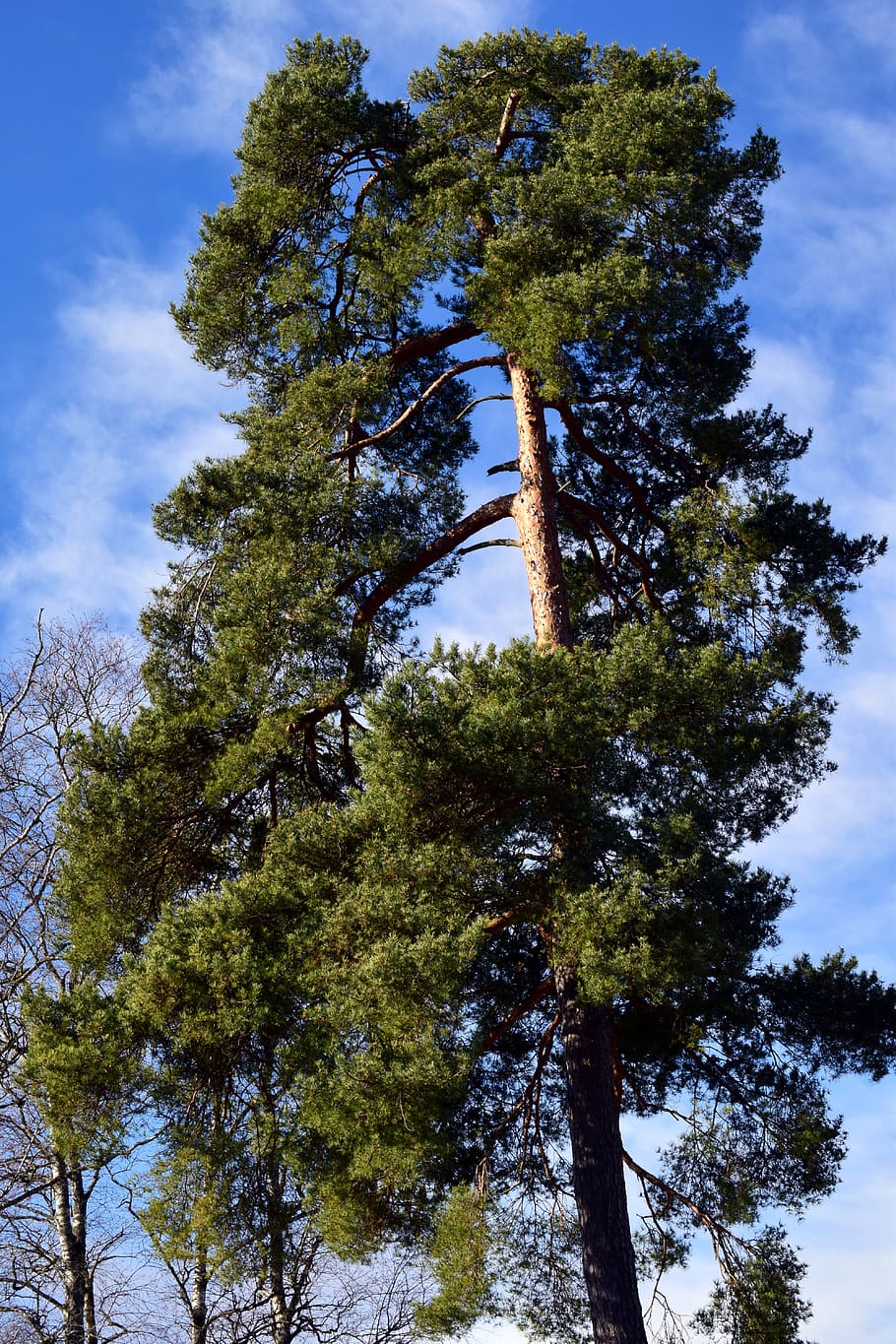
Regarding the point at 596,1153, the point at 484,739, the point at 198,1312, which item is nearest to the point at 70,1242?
the point at 198,1312

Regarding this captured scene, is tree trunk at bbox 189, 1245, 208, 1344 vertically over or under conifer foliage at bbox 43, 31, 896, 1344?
under

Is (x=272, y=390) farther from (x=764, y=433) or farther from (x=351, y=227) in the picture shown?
(x=764, y=433)

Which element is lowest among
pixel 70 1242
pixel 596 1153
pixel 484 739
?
pixel 596 1153

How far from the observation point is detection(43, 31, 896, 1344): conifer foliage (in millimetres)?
8023

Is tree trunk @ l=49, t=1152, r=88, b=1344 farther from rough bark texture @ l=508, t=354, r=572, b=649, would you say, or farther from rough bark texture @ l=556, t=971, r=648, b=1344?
rough bark texture @ l=508, t=354, r=572, b=649

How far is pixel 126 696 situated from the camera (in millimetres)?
14461

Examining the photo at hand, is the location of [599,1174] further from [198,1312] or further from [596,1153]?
[198,1312]

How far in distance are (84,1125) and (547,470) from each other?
649 centimetres

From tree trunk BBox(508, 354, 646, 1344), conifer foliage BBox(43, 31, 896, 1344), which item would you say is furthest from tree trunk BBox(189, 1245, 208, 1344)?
tree trunk BBox(508, 354, 646, 1344)

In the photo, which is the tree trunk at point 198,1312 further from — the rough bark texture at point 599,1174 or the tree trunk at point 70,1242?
the rough bark texture at point 599,1174

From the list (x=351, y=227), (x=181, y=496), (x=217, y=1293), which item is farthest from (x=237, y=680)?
(x=217, y=1293)

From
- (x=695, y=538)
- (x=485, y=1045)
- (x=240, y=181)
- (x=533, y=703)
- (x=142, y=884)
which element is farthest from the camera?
(x=240, y=181)

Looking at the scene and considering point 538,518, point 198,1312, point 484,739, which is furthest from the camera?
point 198,1312

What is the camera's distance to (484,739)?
7965 millimetres
